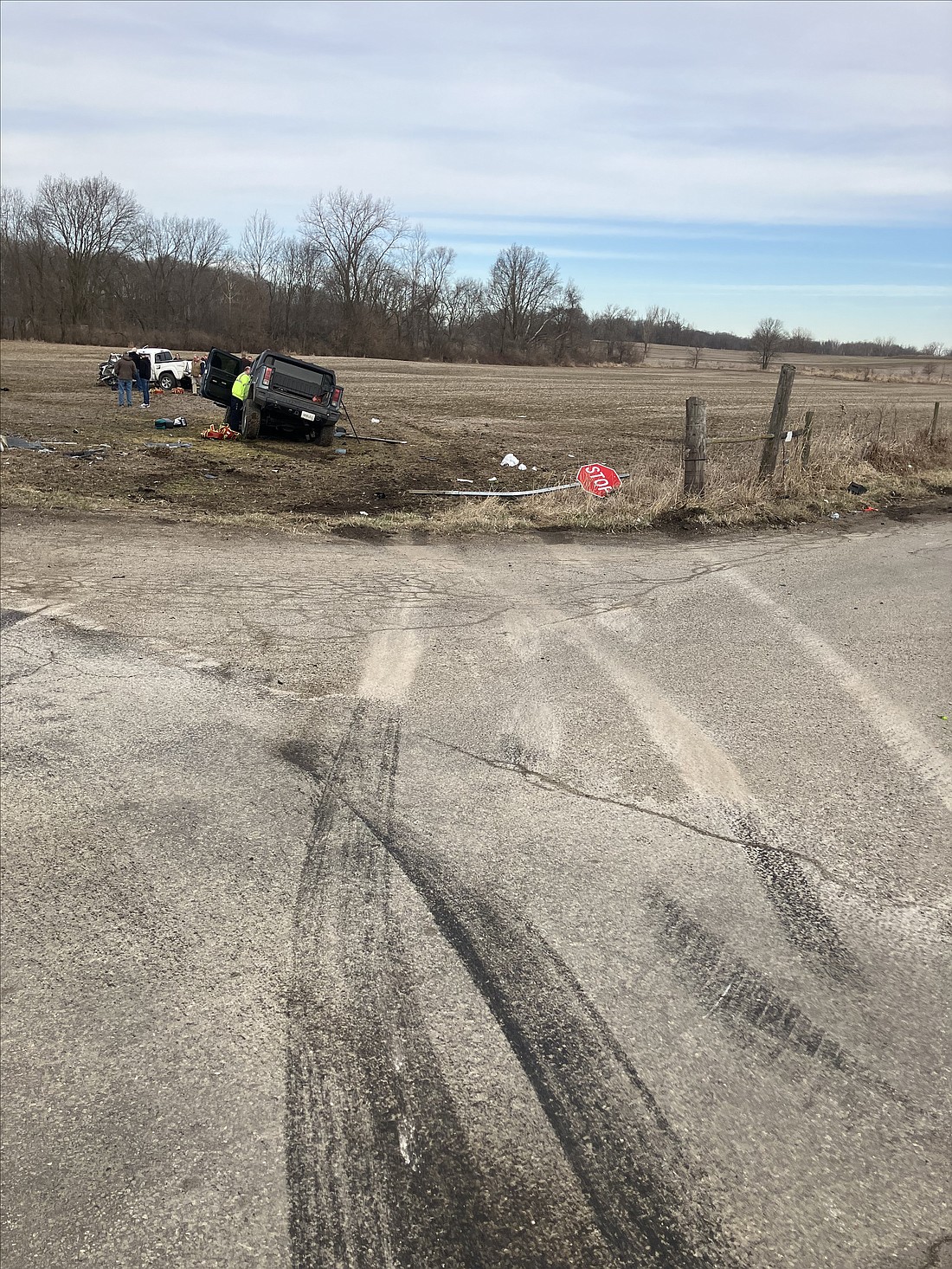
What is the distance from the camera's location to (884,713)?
5.59 metres

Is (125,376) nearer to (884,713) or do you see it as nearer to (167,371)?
(167,371)

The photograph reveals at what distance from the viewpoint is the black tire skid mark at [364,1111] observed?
223 cm

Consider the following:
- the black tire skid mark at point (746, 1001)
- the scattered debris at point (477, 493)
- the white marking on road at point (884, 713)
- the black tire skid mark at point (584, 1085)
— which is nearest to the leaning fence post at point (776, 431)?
the scattered debris at point (477, 493)

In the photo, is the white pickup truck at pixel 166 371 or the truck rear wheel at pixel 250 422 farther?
the white pickup truck at pixel 166 371

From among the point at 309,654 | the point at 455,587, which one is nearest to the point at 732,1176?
the point at 309,654

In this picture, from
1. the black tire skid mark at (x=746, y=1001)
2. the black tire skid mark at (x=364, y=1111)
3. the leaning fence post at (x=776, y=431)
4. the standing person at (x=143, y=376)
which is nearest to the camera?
the black tire skid mark at (x=364, y=1111)

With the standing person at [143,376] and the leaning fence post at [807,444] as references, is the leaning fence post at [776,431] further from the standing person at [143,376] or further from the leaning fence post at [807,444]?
the standing person at [143,376]

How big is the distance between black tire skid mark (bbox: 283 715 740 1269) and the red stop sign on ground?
339 inches

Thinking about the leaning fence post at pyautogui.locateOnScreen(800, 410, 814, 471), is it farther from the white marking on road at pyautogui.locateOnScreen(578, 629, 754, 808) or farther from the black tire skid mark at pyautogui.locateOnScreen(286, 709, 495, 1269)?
the black tire skid mark at pyautogui.locateOnScreen(286, 709, 495, 1269)

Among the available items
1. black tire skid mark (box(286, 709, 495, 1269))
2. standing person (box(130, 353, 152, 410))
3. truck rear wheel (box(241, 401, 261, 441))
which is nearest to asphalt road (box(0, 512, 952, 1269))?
black tire skid mark (box(286, 709, 495, 1269))

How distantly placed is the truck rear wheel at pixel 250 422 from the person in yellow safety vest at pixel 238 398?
6.8 inches

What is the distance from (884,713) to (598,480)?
22.5 feet

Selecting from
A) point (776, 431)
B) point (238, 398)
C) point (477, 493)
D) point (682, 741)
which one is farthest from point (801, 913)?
point (238, 398)

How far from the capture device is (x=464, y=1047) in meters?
2.81
